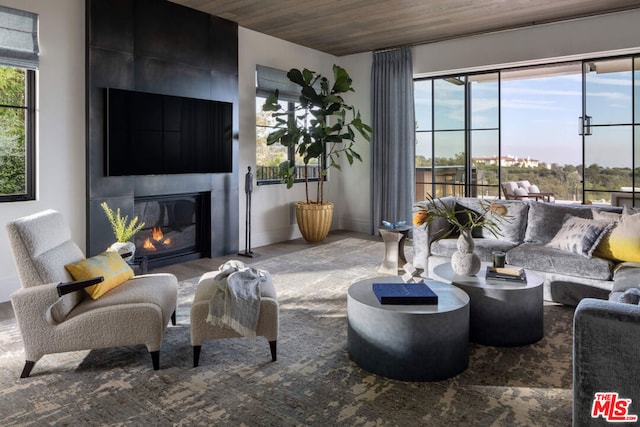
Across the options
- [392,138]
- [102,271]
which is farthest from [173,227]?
[392,138]

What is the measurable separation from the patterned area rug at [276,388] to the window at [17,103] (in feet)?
4.72

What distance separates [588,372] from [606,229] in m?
2.52

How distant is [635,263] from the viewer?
3.55 m

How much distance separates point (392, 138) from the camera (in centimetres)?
714

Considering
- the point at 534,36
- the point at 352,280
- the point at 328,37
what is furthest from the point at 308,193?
the point at 534,36

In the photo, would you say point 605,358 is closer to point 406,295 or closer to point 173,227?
point 406,295

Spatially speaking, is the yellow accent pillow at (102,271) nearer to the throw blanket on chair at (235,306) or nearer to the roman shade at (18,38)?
the throw blanket on chair at (235,306)

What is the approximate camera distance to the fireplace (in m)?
5.11

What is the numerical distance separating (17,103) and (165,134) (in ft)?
4.48

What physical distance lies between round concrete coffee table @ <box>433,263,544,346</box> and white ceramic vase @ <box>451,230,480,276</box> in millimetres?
187

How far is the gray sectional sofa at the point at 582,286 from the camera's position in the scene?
5.32 ft

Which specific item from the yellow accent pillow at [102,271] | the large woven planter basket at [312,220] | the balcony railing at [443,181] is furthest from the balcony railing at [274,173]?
the yellow accent pillow at [102,271]

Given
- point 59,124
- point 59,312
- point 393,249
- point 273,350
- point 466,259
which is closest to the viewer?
point 59,312

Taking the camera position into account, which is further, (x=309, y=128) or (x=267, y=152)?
(x=267, y=152)
